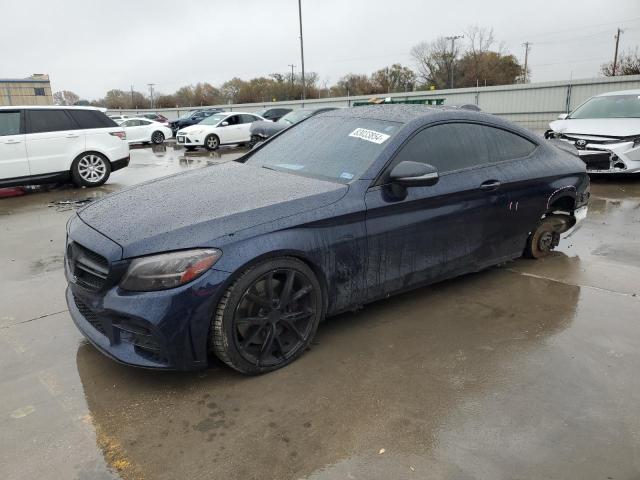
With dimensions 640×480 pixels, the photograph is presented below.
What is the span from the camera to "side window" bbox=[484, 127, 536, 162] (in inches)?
160

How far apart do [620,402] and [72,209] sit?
771cm

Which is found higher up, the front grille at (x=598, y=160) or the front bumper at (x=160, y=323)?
the front grille at (x=598, y=160)

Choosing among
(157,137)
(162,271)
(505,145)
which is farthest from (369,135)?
(157,137)

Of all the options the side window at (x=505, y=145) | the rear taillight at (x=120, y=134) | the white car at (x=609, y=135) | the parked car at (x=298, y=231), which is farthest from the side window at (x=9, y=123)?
the white car at (x=609, y=135)

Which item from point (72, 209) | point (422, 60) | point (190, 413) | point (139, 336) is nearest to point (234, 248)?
point (139, 336)

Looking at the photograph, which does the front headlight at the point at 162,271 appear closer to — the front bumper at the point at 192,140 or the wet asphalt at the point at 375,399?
the wet asphalt at the point at 375,399

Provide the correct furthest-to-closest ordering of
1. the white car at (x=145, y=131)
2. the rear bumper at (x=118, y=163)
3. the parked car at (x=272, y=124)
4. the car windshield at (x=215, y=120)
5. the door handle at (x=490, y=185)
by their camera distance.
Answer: the white car at (x=145, y=131) < the car windshield at (x=215, y=120) < the parked car at (x=272, y=124) < the rear bumper at (x=118, y=163) < the door handle at (x=490, y=185)

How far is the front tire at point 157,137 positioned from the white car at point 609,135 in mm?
16996

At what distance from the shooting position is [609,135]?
8406 millimetres

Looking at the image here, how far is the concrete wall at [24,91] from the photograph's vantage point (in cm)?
6750

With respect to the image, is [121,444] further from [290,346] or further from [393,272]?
[393,272]

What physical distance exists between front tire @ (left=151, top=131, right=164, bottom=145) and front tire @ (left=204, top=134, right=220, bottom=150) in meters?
4.71

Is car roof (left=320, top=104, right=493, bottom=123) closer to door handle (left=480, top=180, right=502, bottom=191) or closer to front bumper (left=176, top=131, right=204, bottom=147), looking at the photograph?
door handle (left=480, top=180, right=502, bottom=191)

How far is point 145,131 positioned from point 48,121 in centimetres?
1273
